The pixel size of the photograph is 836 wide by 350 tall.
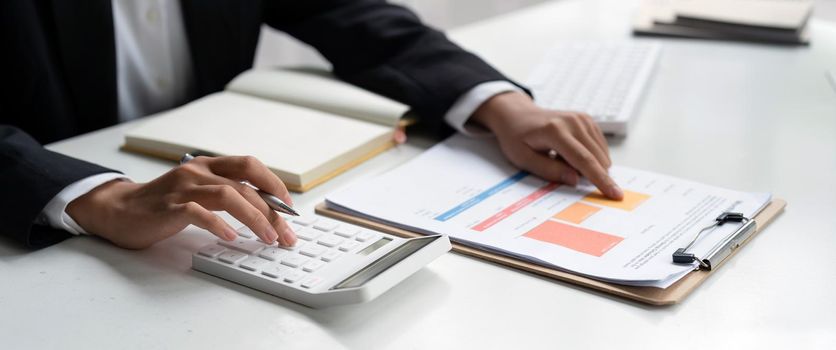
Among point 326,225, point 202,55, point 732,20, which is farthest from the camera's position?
point 732,20

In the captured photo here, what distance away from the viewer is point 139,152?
104cm

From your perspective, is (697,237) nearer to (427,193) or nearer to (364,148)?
(427,193)

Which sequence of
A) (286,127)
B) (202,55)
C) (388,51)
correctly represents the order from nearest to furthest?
(286,127)
(388,51)
(202,55)

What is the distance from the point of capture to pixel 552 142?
3.16 feet

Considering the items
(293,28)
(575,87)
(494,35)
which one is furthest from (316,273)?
(494,35)

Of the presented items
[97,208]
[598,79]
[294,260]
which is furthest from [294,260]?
[598,79]

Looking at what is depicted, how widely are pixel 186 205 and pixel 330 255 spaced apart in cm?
13

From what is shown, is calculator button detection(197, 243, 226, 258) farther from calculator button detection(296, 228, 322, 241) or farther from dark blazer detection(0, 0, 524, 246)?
dark blazer detection(0, 0, 524, 246)

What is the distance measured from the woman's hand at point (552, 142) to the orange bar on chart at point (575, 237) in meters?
0.10

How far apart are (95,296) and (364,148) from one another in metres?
0.37

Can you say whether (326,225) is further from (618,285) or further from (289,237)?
(618,285)

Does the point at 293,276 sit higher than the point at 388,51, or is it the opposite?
the point at 388,51

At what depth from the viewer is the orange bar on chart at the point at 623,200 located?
863 millimetres

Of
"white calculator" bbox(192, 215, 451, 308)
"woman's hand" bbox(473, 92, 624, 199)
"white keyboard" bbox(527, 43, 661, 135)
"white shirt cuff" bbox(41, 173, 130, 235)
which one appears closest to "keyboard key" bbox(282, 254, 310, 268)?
"white calculator" bbox(192, 215, 451, 308)
